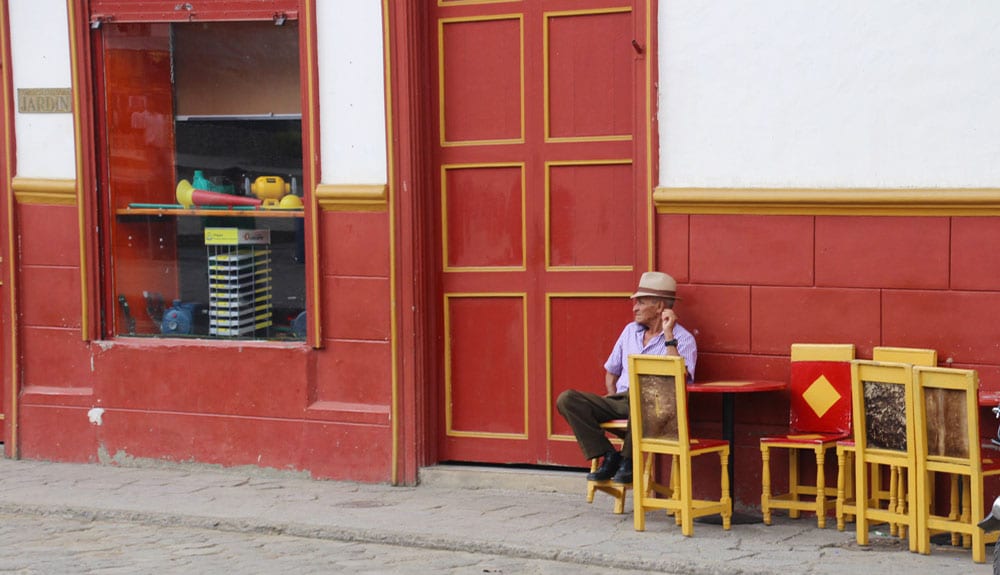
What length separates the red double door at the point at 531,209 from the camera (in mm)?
8945

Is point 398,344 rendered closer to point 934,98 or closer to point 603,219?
point 603,219

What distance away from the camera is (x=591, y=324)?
9.11 meters

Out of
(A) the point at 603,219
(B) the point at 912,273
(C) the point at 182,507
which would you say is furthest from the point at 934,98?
(C) the point at 182,507

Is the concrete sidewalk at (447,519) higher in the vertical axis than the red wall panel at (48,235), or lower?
lower

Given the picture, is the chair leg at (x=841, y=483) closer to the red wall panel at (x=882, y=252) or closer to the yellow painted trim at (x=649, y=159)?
the red wall panel at (x=882, y=252)

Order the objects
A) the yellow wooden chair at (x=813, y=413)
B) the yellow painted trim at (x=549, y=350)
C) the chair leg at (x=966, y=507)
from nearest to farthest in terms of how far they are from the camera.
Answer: the chair leg at (x=966, y=507) → the yellow wooden chair at (x=813, y=413) → the yellow painted trim at (x=549, y=350)

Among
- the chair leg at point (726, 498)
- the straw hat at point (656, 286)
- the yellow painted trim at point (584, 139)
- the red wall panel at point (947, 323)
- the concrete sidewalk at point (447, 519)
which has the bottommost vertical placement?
the concrete sidewalk at point (447, 519)

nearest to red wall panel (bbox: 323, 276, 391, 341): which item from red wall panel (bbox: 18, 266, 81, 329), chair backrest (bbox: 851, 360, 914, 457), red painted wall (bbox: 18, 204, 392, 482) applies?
red painted wall (bbox: 18, 204, 392, 482)

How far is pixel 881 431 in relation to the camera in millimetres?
7441

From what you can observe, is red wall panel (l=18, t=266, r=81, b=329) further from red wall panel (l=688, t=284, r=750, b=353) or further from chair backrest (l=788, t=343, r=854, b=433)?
chair backrest (l=788, t=343, r=854, b=433)

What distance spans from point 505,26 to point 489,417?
2416 mm

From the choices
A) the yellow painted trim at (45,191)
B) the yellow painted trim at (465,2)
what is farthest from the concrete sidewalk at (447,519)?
the yellow painted trim at (465,2)

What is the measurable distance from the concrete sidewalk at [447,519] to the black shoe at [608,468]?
9.0 inches

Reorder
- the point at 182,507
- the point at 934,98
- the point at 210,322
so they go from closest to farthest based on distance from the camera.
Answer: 1. the point at 934,98
2. the point at 182,507
3. the point at 210,322
